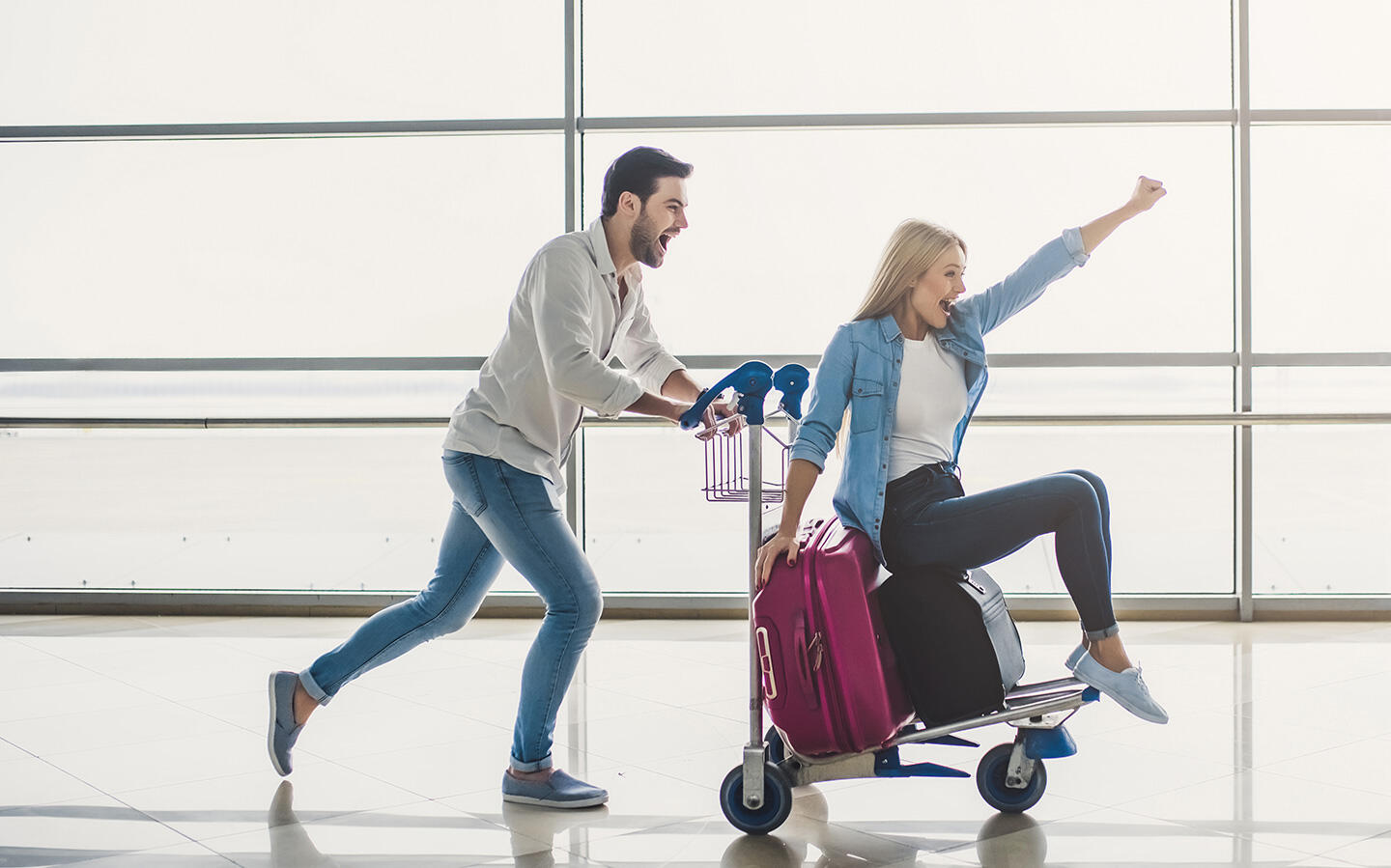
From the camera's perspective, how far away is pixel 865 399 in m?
2.58

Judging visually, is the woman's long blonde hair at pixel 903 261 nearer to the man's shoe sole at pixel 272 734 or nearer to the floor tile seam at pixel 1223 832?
the floor tile seam at pixel 1223 832

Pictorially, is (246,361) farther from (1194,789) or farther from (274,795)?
(1194,789)

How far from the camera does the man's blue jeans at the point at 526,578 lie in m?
2.67

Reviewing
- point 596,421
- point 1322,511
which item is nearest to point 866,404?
point 596,421

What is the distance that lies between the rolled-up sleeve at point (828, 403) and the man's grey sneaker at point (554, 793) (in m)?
0.87

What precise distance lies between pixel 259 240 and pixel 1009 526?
4.35 meters

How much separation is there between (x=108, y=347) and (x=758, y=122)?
2.78m

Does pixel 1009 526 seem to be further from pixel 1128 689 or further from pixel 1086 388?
pixel 1086 388

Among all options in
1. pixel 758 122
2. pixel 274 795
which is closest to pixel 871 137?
pixel 758 122

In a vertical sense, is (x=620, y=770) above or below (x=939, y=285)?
below

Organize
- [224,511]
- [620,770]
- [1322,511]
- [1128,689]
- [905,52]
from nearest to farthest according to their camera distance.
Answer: [1128,689], [620,770], [905,52], [1322,511], [224,511]

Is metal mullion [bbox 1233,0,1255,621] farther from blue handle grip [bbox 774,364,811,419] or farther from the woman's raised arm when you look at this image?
blue handle grip [bbox 774,364,811,419]

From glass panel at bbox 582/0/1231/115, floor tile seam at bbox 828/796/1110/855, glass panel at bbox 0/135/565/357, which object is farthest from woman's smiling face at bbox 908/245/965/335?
glass panel at bbox 0/135/565/357

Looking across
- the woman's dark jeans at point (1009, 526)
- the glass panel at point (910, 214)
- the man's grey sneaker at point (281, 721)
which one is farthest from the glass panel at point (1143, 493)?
the man's grey sneaker at point (281, 721)
